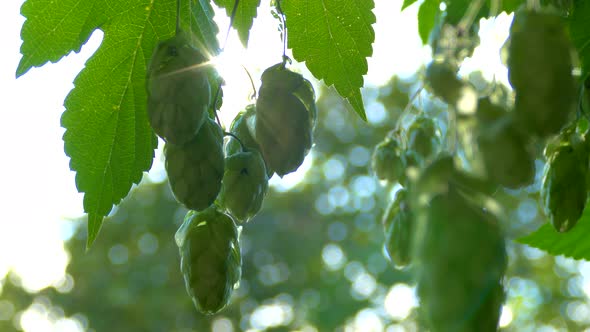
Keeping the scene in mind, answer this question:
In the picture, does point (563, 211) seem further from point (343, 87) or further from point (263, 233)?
point (263, 233)

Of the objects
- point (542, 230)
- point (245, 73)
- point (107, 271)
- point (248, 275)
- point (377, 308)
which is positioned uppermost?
point (245, 73)

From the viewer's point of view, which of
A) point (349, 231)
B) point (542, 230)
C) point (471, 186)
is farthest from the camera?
point (349, 231)

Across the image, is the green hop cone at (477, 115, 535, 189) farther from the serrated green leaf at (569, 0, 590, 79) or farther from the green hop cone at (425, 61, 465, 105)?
the serrated green leaf at (569, 0, 590, 79)

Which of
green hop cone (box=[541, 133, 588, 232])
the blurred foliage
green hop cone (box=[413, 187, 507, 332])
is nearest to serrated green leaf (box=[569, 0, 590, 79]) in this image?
green hop cone (box=[541, 133, 588, 232])

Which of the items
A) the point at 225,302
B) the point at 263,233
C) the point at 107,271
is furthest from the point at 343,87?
the point at 107,271

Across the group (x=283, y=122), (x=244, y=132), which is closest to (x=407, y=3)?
(x=244, y=132)

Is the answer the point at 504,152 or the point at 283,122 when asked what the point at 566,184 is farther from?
the point at 504,152

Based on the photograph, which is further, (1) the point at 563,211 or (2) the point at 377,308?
(2) the point at 377,308
